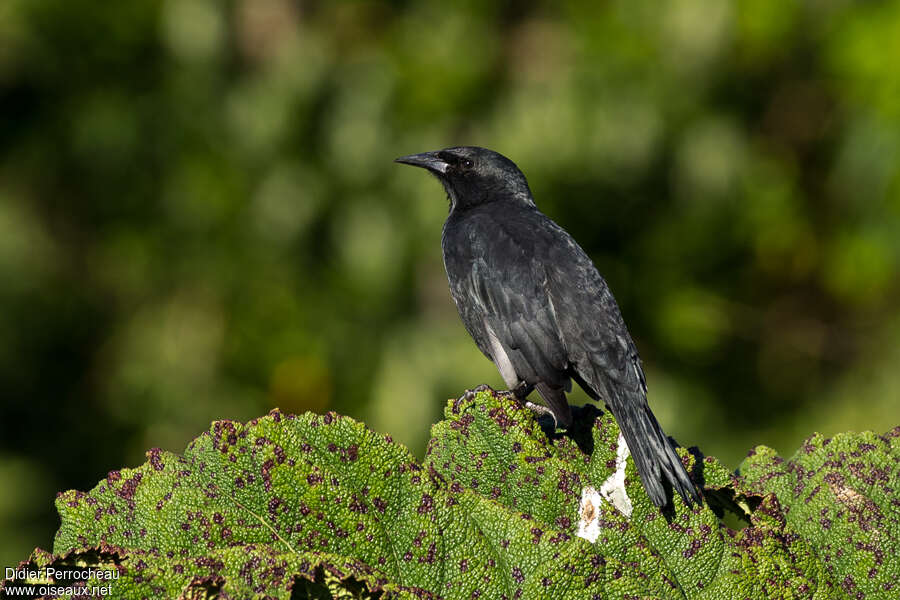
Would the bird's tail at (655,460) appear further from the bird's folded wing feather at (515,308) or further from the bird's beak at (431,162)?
the bird's beak at (431,162)

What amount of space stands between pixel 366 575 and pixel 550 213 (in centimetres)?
569

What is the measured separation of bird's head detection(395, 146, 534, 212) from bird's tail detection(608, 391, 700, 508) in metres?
1.78

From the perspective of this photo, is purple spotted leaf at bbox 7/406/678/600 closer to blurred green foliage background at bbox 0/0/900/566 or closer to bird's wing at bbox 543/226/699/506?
bird's wing at bbox 543/226/699/506

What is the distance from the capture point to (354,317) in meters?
7.07

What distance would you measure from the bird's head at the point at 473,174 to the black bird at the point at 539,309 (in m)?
0.23

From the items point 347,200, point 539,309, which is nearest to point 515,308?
point 539,309

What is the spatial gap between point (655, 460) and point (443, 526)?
67cm

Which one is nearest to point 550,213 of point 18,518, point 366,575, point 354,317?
point 354,317

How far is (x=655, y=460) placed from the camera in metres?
2.58

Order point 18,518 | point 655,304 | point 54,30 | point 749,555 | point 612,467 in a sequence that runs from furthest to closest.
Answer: point 655,304 < point 54,30 < point 18,518 < point 612,467 < point 749,555

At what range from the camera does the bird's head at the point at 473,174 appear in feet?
15.3

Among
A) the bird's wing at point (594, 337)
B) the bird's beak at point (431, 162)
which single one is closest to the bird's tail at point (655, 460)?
the bird's wing at point (594, 337)

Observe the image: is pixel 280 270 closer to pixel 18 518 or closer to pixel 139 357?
pixel 139 357

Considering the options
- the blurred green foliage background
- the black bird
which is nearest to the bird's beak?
the black bird
